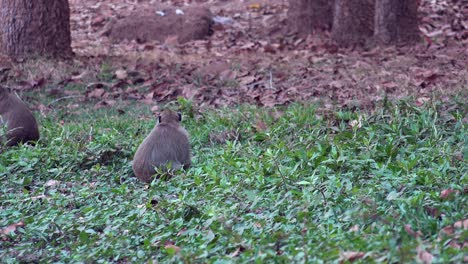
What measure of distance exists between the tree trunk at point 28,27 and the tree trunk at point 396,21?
17.0 ft

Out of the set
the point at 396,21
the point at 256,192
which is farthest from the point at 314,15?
the point at 256,192

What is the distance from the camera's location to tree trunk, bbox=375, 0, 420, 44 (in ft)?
44.7

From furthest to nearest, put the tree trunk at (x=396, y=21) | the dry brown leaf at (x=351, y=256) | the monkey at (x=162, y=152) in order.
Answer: the tree trunk at (x=396, y=21)
the monkey at (x=162, y=152)
the dry brown leaf at (x=351, y=256)

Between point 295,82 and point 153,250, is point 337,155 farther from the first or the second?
point 295,82

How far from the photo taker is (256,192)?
6.55 meters

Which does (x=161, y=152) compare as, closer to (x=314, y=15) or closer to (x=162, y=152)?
(x=162, y=152)

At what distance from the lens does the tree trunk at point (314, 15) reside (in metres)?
15.3

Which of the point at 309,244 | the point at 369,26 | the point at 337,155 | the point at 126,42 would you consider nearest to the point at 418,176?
the point at 337,155

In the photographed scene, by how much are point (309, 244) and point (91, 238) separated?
5.73 ft

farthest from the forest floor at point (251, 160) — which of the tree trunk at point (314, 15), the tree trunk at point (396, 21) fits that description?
the tree trunk at point (314, 15)

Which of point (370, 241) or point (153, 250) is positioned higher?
point (370, 241)

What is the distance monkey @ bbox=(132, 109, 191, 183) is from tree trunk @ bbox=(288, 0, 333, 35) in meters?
7.89

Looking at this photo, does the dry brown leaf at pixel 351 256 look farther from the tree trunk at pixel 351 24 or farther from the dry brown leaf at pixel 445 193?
the tree trunk at pixel 351 24

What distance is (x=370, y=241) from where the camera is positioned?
190 inches
